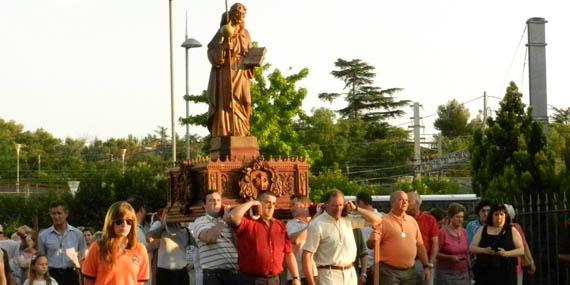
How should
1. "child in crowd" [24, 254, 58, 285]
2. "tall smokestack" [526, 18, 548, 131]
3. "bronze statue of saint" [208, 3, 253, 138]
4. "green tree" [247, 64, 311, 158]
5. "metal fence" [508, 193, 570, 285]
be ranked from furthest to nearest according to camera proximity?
"green tree" [247, 64, 311, 158], "tall smokestack" [526, 18, 548, 131], "bronze statue of saint" [208, 3, 253, 138], "metal fence" [508, 193, 570, 285], "child in crowd" [24, 254, 58, 285]

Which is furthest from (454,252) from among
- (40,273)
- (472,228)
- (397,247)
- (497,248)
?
(40,273)

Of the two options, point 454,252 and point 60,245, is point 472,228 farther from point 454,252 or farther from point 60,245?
point 60,245

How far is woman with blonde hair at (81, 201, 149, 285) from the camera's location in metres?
9.22

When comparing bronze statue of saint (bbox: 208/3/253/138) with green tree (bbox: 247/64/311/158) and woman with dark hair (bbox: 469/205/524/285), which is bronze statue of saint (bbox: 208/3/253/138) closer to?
woman with dark hair (bbox: 469/205/524/285)

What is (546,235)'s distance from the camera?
1795 cm

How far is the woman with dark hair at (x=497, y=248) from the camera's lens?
589 inches

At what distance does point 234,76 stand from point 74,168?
68.5m

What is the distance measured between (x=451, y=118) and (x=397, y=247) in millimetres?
85121

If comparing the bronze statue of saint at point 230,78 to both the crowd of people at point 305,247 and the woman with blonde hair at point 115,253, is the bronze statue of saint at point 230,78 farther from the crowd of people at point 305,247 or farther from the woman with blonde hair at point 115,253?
the woman with blonde hair at point 115,253

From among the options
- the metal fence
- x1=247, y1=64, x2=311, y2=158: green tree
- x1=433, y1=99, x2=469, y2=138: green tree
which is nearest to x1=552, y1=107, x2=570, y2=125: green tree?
x1=433, y1=99, x2=469, y2=138: green tree

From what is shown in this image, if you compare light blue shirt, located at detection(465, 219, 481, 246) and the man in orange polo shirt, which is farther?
light blue shirt, located at detection(465, 219, 481, 246)

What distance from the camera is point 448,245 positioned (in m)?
16.0

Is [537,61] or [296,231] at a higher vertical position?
[537,61]

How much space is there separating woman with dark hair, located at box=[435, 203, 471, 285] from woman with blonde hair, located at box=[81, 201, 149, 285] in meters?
7.29
